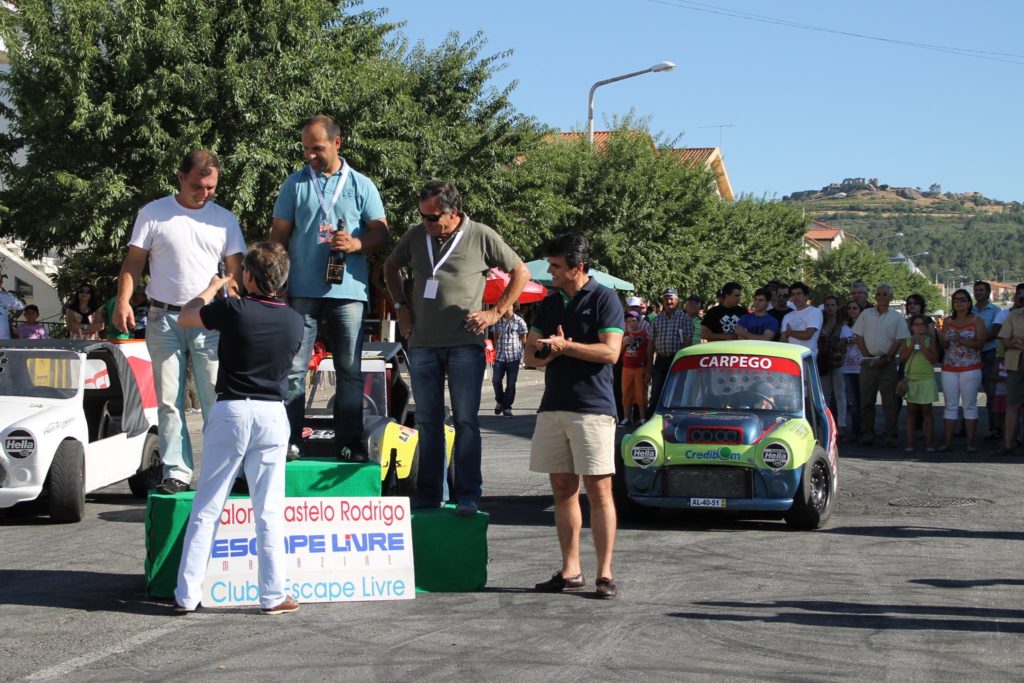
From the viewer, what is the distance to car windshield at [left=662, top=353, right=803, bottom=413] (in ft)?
35.9

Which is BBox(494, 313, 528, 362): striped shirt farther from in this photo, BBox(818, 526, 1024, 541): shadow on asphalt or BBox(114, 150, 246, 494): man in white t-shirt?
BBox(114, 150, 246, 494): man in white t-shirt

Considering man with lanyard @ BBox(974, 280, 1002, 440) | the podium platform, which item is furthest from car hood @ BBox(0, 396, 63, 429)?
man with lanyard @ BBox(974, 280, 1002, 440)

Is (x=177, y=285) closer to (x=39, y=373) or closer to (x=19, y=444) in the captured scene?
(x=19, y=444)

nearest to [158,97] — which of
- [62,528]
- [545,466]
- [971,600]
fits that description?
[62,528]

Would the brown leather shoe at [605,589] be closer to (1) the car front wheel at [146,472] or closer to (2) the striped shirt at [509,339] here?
(1) the car front wheel at [146,472]

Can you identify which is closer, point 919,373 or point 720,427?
point 720,427

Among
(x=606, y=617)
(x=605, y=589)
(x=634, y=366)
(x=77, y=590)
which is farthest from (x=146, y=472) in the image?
(x=634, y=366)

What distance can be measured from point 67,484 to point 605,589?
458 cm

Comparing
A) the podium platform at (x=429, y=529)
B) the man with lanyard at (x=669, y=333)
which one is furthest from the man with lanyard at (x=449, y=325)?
the man with lanyard at (x=669, y=333)

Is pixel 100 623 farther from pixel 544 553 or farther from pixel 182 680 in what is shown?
pixel 544 553

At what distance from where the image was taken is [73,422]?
403 inches

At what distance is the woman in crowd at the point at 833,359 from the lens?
17.2 meters

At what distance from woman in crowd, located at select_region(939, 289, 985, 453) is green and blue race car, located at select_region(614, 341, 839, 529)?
18.7 ft

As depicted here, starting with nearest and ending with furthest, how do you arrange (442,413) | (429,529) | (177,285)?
(429,529), (442,413), (177,285)
